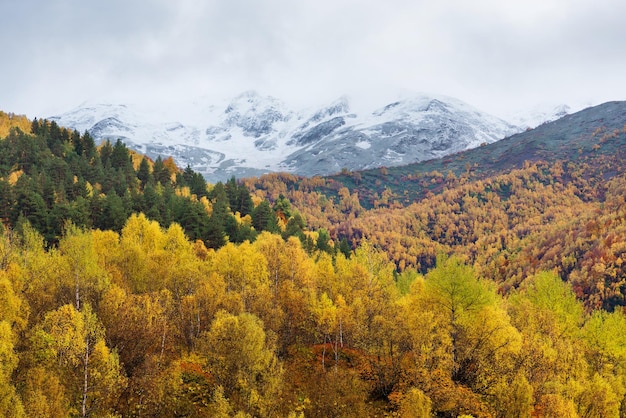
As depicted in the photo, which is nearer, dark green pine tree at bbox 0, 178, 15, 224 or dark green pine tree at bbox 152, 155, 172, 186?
dark green pine tree at bbox 0, 178, 15, 224

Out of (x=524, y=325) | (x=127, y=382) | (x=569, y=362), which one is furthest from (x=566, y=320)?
(x=127, y=382)

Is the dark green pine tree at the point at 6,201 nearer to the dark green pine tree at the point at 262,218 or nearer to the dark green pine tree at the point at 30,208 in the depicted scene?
the dark green pine tree at the point at 30,208

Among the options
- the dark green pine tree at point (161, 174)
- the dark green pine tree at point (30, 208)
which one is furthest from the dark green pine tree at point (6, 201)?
the dark green pine tree at point (161, 174)

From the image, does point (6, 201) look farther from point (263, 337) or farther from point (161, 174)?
point (263, 337)

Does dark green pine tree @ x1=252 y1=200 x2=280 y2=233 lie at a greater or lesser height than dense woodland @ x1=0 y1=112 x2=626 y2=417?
greater

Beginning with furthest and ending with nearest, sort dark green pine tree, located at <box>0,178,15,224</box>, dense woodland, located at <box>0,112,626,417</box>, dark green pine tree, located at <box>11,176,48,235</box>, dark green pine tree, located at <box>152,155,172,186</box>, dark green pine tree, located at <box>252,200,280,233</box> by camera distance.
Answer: dark green pine tree, located at <box>152,155,172,186</box> < dark green pine tree, located at <box>252,200,280,233</box> < dark green pine tree, located at <box>0,178,15,224</box> < dark green pine tree, located at <box>11,176,48,235</box> < dense woodland, located at <box>0,112,626,417</box>

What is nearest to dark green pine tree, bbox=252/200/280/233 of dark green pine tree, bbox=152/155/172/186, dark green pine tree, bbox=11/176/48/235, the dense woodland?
dark green pine tree, bbox=152/155/172/186

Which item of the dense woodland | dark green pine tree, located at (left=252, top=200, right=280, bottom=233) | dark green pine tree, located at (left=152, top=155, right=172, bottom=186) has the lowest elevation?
the dense woodland

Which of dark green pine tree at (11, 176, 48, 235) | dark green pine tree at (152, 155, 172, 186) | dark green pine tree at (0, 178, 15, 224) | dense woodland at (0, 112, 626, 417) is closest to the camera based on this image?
dense woodland at (0, 112, 626, 417)

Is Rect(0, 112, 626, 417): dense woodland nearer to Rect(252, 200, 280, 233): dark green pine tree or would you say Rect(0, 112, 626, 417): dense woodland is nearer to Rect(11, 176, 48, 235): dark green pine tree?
Rect(11, 176, 48, 235): dark green pine tree

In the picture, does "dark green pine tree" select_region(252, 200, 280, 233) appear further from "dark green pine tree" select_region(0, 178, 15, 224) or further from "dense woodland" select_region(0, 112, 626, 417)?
"dark green pine tree" select_region(0, 178, 15, 224)

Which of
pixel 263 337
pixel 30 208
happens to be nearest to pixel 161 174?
pixel 30 208

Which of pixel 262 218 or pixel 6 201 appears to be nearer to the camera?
pixel 6 201

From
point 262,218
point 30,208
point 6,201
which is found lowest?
point 262,218
